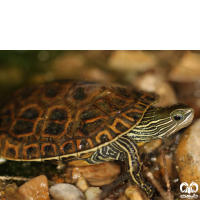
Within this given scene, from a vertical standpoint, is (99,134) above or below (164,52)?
below

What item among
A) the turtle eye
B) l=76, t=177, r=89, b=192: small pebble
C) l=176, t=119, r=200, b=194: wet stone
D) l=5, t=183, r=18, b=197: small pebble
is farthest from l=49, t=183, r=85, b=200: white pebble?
the turtle eye

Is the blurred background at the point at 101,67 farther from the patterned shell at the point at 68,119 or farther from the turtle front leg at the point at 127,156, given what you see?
the turtle front leg at the point at 127,156

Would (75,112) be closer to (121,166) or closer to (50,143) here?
(50,143)

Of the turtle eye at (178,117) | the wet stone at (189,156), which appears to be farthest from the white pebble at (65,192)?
the turtle eye at (178,117)

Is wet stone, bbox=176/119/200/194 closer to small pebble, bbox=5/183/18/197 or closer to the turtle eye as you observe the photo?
the turtle eye
